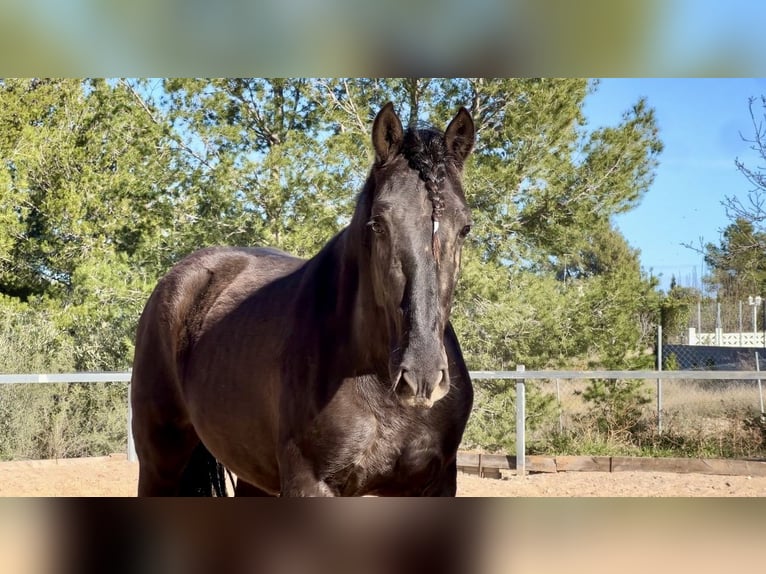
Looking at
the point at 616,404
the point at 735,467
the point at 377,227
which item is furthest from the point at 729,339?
the point at 377,227

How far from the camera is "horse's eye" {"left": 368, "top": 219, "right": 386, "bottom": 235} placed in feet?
7.10

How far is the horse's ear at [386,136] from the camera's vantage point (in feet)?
7.50

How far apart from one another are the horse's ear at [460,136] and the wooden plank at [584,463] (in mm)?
7840

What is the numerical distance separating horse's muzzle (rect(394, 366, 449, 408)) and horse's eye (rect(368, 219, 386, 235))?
459mm

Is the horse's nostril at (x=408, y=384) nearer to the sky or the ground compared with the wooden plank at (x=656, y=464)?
nearer to the sky

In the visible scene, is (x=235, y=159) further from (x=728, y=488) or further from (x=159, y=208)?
(x=728, y=488)

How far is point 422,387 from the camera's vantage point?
1896mm

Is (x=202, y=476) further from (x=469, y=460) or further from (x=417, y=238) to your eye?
(x=469, y=460)

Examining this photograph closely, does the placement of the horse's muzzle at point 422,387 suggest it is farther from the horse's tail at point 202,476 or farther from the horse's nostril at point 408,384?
the horse's tail at point 202,476

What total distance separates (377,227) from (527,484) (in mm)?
7397

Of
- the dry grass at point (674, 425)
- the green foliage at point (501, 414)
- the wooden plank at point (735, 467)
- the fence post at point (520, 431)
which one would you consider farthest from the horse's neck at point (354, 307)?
the dry grass at point (674, 425)

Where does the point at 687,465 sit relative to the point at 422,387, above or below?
below

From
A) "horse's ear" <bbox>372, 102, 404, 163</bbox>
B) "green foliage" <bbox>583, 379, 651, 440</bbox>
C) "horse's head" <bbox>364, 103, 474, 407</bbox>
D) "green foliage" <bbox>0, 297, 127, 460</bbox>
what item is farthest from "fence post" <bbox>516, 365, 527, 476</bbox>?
"horse's ear" <bbox>372, 102, 404, 163</bbox>

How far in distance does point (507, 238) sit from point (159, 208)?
209 inches
